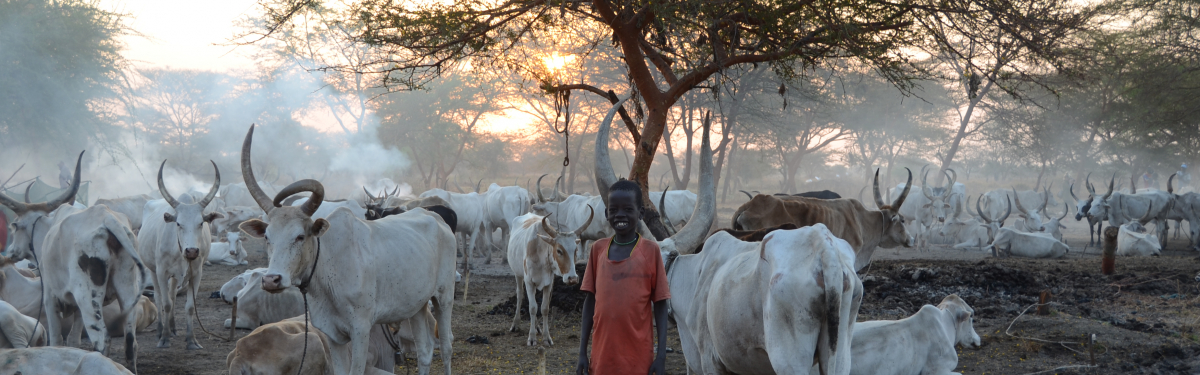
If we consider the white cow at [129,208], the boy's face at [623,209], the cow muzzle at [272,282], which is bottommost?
the cow muzzle at [272,282]

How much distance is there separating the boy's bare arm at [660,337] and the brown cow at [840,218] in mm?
5155

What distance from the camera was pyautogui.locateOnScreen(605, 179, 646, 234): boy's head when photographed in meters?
3.56

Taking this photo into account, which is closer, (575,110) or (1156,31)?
(1156,31)

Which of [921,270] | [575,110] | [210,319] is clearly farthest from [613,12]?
[575,110]

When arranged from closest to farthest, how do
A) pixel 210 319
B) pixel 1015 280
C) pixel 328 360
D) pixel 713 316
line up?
pixel 713 316 → pixel 328 360 → pixel 210 319 → pixel 1015 280

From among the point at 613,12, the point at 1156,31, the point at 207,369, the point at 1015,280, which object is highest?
the point at 1156,31

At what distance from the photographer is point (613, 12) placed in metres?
8.77

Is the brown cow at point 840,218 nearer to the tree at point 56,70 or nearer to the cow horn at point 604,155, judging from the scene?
the cow horn at point 604,155

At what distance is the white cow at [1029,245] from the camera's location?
1521cm

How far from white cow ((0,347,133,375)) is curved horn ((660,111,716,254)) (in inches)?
135

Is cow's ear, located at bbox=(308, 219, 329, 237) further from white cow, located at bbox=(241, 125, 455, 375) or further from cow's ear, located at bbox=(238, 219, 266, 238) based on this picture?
cow's ear, located at bbox=(238, 219, 266, 238)

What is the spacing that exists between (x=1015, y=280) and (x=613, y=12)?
20.9 feet

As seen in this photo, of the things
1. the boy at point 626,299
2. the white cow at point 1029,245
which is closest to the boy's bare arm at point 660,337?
the boy at point 626,299

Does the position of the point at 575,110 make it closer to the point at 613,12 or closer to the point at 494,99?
the point at 494,99
